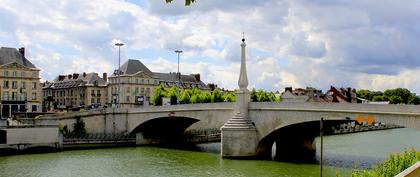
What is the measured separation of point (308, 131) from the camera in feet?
178

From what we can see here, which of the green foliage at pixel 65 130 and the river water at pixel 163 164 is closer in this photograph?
the river water at pixel 163 164

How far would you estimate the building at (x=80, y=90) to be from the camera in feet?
392

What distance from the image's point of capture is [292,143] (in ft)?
183

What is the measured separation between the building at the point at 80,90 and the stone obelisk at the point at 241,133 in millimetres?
68786

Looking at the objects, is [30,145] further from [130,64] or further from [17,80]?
[130,64]

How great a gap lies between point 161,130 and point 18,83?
31.8 meters

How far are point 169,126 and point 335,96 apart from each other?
6226 cm

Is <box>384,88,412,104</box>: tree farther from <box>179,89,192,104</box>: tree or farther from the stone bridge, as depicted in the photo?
the stone bridge

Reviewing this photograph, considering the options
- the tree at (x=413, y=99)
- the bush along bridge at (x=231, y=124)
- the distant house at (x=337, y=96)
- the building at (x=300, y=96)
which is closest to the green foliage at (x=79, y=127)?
the bush along bridge at (x=231, y=124)

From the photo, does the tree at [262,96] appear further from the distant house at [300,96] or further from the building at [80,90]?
the building at [80,90]

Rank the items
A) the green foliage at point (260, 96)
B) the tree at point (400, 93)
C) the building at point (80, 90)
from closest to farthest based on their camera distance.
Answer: the green foliage at point (260, 96) < the building at point (80, 90) < the tree at point (400, 93)

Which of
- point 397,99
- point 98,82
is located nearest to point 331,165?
point 98,82

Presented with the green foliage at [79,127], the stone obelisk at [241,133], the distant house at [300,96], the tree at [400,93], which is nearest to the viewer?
the stone obelisk at [241,133]

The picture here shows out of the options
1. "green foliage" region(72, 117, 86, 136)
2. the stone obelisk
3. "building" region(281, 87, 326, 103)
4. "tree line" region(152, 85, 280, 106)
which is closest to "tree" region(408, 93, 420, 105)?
"building" region(281, 87, 326, 103)
